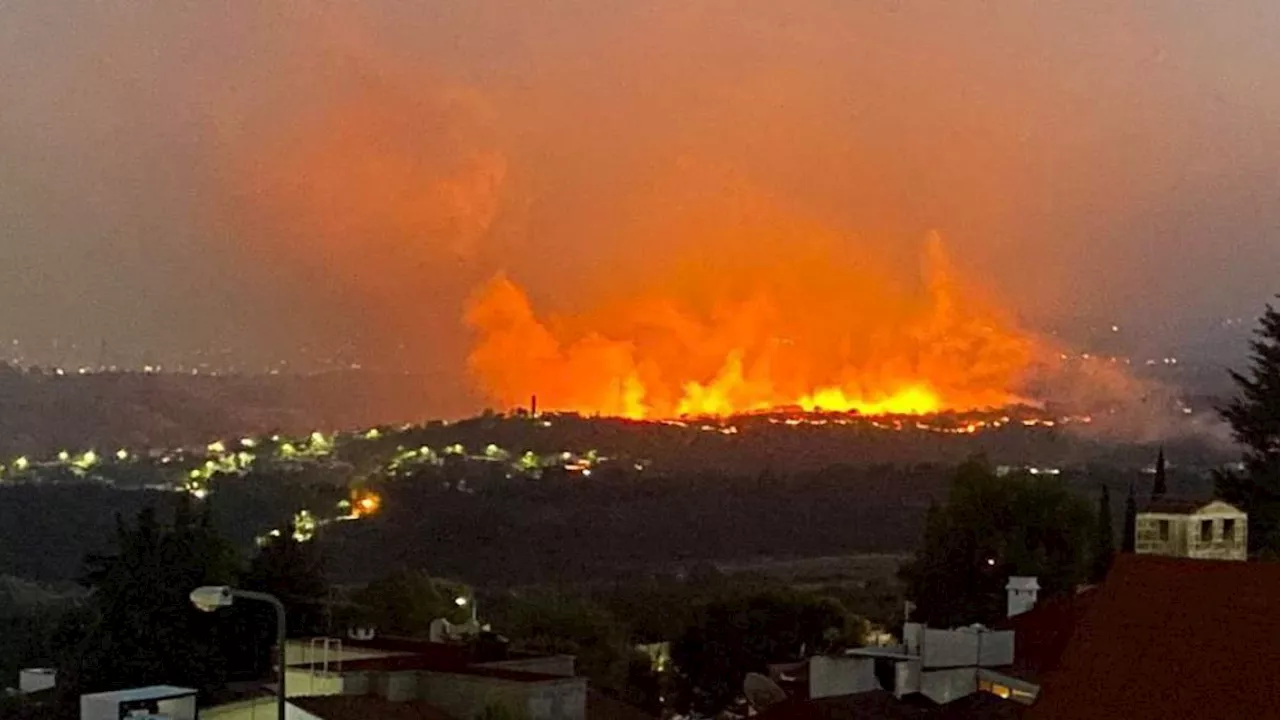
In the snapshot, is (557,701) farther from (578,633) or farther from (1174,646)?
(578,633)

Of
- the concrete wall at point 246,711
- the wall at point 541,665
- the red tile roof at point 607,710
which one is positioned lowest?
the red tile roof at point 607,710

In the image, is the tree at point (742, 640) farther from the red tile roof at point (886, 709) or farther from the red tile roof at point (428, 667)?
the red tile roof at point (886, 709)

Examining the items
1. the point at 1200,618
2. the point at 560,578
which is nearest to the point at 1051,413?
the point at 560,578

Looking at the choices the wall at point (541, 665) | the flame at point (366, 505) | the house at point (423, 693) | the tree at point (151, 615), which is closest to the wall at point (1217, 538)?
the wall at point (541, 665)

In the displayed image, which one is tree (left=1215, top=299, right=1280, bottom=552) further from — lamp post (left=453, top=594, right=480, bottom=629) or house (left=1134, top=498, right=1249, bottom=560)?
lamp post (left=453, top=594, right=480, bottom=629)

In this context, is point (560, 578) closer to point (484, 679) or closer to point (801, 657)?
point (801, 657)

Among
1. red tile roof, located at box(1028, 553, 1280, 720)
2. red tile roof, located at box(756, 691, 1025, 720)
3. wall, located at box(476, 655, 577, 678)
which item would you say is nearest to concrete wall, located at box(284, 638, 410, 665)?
wall, located at box(476, 655, 577, 678)
